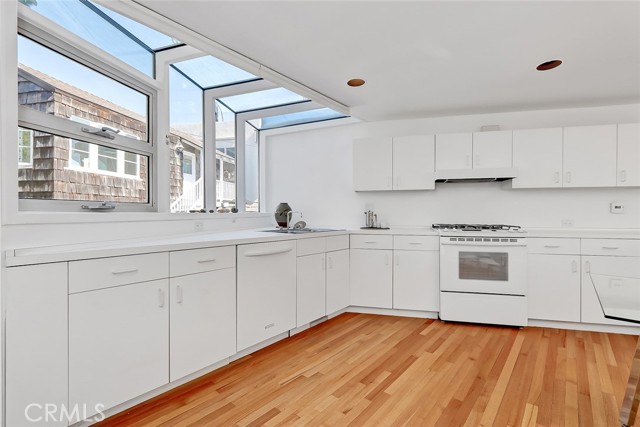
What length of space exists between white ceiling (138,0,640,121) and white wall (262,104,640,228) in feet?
1.88

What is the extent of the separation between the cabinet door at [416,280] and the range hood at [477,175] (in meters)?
0.90

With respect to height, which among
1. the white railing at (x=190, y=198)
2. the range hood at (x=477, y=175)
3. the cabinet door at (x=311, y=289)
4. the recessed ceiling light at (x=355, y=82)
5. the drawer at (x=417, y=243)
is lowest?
the cabinet door at (x=311, y=289)

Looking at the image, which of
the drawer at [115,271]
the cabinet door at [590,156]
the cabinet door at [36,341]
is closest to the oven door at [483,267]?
the cabinet door at [590,156]

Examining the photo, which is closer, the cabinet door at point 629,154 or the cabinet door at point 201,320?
the cabinet door at point 201,320

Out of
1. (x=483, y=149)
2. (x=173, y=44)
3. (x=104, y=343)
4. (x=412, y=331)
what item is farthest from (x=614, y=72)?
(x=104, y=343)

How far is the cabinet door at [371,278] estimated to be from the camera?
3789mm

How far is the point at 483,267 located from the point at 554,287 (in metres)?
0.72

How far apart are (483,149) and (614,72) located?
1.23 metres

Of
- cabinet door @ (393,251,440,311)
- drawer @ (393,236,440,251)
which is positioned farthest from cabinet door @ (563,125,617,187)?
cabinet door @ (393,251,440,311)

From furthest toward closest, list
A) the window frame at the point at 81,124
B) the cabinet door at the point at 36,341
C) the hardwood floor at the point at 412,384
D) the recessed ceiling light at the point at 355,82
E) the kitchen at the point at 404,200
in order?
the recessed ceiling light at the point at 355,82, the kitchen at the point at 404,200, the window frame at the point at 81,124, the hardwood floor at the point at 412,384, the cabinet door at the point at 36,341

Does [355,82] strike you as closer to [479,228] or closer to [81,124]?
[479,228]

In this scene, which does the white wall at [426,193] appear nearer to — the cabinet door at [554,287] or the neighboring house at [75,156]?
the cabinet door at [554,287]

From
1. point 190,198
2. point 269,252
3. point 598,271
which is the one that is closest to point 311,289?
point 269,252

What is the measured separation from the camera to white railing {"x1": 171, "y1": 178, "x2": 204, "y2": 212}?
327cm
